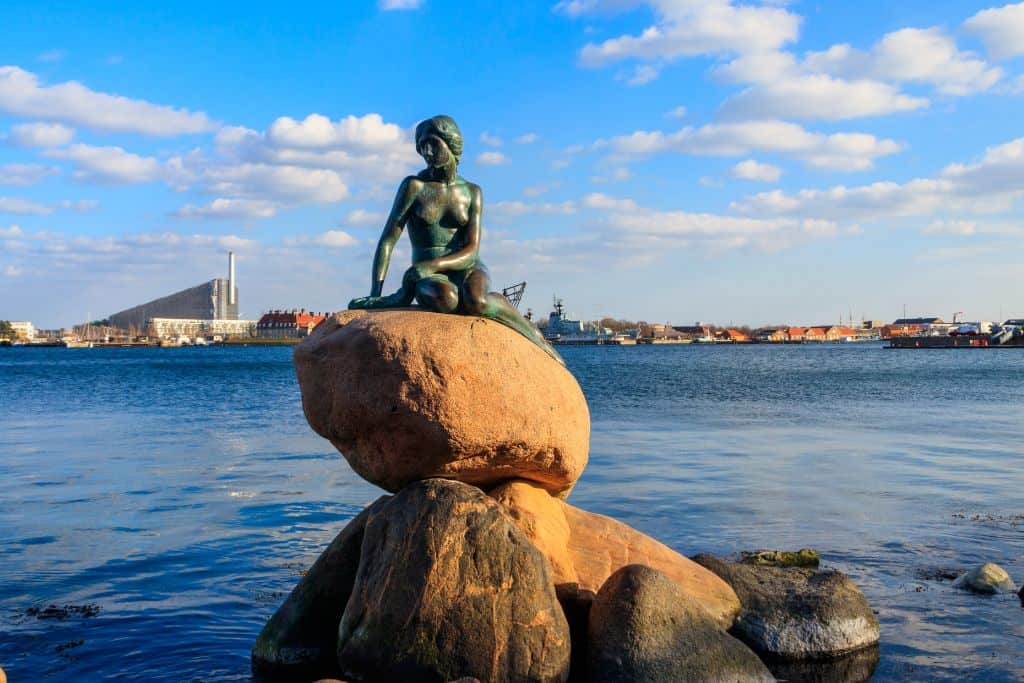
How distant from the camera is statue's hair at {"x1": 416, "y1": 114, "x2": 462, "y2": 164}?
30.0ft

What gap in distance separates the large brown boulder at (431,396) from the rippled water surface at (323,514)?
8.03 feet

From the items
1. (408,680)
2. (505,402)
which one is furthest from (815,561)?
(408,680)

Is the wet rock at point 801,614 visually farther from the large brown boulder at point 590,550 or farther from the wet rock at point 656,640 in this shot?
the wet rock at point 656,640

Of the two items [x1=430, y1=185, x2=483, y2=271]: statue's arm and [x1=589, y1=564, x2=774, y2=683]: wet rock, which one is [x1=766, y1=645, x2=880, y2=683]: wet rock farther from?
[x1=430, y1=185, x2=483, y2=271]: statue's arm

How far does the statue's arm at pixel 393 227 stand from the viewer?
361 inches

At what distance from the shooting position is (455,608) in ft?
24.2

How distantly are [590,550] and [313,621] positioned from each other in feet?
8.37

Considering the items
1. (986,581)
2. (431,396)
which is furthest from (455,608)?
(986,581)

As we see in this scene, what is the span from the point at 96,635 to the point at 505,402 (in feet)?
15.7

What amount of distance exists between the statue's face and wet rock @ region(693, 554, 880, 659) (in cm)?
466

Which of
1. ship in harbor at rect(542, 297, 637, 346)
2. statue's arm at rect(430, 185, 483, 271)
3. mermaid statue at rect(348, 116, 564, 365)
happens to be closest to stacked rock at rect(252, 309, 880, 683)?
mermaid statue at rect(348, 116, 564, 365)

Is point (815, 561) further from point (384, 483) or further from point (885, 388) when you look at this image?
point (885, 388)

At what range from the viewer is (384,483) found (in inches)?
337

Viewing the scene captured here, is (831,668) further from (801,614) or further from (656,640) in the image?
(656,640)
